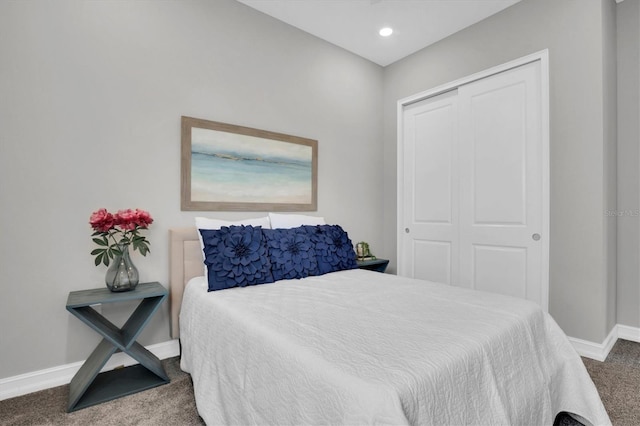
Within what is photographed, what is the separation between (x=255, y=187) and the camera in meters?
2.83

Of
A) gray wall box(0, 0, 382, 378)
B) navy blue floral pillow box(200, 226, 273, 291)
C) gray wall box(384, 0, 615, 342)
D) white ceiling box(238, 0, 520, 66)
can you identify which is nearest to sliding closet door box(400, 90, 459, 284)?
white ceiling box(238, 0, 520, 66)

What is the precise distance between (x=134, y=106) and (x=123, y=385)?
1.85 m

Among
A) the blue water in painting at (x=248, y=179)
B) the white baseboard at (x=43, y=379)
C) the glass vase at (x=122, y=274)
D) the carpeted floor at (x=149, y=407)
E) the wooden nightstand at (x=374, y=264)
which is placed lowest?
the carpeted floor at (x=149, y=407)

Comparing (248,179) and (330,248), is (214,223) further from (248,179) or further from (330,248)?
(330,248)

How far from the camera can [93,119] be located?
2.12 metres

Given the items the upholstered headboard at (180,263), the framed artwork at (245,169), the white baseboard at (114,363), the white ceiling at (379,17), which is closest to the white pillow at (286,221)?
the framed artwork at (245,169)

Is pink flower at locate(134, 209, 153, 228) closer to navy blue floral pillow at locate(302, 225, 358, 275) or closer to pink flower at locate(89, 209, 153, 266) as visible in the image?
pink flower at locate(89, 209, 153, 266)

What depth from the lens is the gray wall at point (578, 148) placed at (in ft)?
7.84

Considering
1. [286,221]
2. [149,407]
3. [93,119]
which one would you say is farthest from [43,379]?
[286,221]

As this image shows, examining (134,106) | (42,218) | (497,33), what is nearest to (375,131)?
(497,33)

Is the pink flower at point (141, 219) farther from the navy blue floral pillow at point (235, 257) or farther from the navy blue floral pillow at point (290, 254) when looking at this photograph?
the navy blue floral pillow at point (290, 254)

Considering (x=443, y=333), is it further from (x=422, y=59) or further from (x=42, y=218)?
(x=422, y=59)

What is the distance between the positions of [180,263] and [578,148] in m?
3.15

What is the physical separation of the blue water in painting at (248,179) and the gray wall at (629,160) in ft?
9.02
